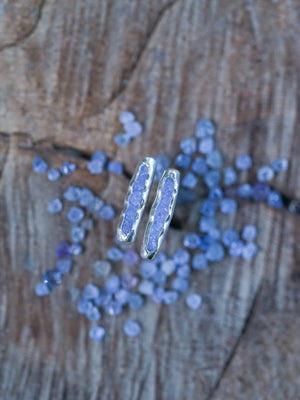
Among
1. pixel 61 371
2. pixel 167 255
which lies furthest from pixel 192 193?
pixel 61 371

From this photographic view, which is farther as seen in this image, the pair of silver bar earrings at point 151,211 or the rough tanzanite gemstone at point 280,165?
the rough tanzanite gemstone at point 280,165

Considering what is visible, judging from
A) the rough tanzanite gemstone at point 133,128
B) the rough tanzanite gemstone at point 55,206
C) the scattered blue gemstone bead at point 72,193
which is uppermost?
the rough tanzanite gemstone at point 133,128

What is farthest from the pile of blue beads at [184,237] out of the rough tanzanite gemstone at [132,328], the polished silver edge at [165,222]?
the polished silver edge at [165,222]

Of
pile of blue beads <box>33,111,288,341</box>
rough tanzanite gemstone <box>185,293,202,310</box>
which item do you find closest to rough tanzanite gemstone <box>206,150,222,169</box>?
pile of blue beads <box>33,111,288,341</box>

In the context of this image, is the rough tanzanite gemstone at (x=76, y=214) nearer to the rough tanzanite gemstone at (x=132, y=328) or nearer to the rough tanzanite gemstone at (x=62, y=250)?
the rough tanzanite gemstone at (x=62, y=250)

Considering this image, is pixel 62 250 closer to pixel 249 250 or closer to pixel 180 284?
pixel 180 284

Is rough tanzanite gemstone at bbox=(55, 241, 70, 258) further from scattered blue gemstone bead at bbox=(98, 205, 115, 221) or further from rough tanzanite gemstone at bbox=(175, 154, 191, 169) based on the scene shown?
rough tanzanite gemstone at bbox=(175, 154, 191, 169)
